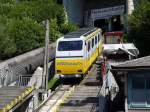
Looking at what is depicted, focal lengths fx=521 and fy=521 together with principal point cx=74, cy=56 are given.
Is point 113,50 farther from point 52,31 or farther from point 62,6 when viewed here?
point 62,6

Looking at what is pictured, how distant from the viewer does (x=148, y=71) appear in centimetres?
2389

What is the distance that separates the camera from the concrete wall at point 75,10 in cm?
6241

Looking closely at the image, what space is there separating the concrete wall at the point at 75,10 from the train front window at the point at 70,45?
27084 millimetres

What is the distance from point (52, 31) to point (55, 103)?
68.7ft

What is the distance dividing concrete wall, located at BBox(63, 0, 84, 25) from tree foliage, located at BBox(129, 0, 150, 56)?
18.0m

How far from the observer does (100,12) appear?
2500 inches

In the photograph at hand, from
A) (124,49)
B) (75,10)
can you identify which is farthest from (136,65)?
(75,10)

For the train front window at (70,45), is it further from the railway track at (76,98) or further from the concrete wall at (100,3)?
the concrete wall at (100,3)

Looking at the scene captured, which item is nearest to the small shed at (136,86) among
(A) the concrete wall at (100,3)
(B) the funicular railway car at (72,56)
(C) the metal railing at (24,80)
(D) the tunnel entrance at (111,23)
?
(B) the funicular railway car at (72,56)

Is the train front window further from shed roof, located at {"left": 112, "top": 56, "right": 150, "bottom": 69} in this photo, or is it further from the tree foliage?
shed roof, located at {"left": 112, "top": 56, "right": 150, "bottom": 69}

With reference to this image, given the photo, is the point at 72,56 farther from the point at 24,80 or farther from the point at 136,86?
the point at 136,86

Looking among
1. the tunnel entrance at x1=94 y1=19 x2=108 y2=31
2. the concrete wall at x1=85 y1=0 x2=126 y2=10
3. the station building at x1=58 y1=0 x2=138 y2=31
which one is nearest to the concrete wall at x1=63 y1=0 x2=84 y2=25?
the station building at x1=58 y1=0 x2=138 y2=31

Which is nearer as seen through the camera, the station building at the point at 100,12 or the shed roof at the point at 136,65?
the shed roof at the point at 136,65

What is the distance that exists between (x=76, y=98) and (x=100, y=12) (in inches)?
1315
